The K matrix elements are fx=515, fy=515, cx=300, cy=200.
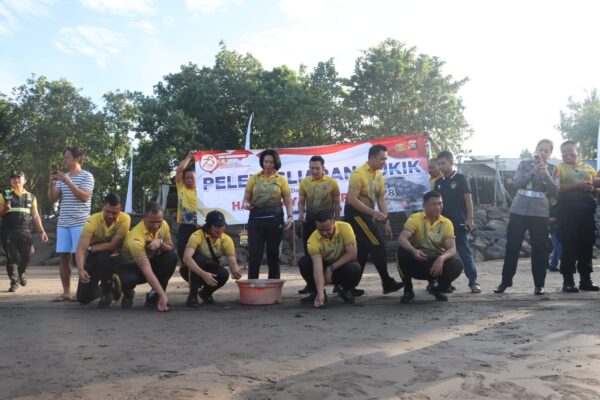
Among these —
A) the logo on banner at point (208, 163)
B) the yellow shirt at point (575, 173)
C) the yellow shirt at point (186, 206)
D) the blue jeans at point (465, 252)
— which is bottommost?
the blue jeans at point (465, 252)

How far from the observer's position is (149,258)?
5.00 meters

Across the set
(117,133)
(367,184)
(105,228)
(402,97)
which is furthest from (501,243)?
(117,133)

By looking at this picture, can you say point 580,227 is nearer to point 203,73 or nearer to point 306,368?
point 306,368

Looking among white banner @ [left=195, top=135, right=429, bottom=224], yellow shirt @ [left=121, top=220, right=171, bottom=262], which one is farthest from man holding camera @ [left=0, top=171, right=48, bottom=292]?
white banner @ [left=195, top=135, right=429, bottom=224]

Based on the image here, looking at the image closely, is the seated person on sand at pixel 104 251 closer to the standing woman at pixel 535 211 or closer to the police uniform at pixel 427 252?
the police uniform at pixel 427 252

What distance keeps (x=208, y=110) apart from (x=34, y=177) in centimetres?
938

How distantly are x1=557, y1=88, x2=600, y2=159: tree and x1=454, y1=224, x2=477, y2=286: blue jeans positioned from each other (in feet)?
104

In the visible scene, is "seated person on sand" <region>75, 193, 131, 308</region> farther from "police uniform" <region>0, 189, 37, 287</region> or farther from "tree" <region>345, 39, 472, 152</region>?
"tree" <region>345, 39, 472, 152</region>

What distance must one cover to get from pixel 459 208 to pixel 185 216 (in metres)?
3.08

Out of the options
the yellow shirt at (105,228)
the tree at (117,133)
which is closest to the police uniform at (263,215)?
the yellow shirt at (105,228)

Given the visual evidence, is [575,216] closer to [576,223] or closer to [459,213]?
[576,223]

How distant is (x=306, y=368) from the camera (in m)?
2.73

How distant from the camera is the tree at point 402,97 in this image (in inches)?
865

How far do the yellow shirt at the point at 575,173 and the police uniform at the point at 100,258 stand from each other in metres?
4.52
